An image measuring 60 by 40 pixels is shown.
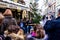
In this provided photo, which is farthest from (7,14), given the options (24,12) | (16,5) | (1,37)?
(24,12)

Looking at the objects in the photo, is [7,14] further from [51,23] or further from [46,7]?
[46,7]

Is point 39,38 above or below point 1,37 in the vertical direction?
below

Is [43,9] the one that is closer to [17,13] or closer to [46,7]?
[46,7]

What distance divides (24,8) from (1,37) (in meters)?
8.89

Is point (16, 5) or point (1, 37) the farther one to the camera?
point (16, 5)

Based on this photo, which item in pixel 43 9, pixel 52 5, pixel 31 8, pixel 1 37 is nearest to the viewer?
pixel 1 37

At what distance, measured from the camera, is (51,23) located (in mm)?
3518

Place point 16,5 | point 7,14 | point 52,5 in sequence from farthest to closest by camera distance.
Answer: point 52,5 → point 16,5 → point 7,14

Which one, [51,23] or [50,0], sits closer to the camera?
[51,23]

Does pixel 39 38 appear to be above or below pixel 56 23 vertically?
below

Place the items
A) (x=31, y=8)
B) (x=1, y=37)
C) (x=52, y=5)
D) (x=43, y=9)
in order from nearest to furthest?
(x=1, y=37)
(x=31, y=8)
(x=52, y=5)
(x=43, y=9)

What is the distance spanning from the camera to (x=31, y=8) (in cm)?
1239

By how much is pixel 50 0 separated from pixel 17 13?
4979 mm

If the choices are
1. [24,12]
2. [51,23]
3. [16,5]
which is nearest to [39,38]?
[51,23]
